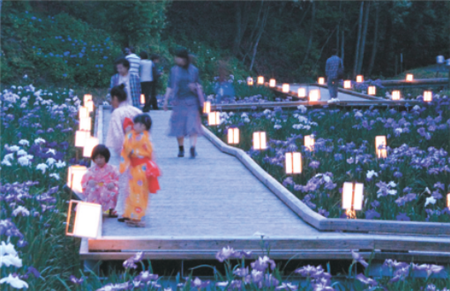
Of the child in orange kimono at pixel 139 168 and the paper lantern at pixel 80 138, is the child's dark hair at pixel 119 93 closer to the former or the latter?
the child in orange kimono at pixel 139 168

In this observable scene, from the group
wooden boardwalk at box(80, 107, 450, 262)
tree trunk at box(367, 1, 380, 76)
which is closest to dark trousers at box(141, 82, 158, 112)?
wooden boardwalk at box(80, 107, 450, 262)

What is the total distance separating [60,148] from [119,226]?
386cm

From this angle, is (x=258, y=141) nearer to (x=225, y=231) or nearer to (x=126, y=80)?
(x=126, y=80)

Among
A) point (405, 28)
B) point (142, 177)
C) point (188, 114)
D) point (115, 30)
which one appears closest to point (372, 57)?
point (405, 28)

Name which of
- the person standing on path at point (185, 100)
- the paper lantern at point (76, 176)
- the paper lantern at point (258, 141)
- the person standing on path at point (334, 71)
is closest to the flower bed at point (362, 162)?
the paper lantern at point (258, 141)

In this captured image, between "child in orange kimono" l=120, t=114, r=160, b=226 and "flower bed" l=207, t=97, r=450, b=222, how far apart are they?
1694mm

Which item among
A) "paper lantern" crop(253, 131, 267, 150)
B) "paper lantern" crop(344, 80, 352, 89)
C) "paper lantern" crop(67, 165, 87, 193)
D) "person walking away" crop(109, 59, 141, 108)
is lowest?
"paper lantern" crop(67, 165, 87, 193)

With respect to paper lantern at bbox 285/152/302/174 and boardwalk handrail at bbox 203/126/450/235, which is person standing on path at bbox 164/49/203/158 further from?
boardwalk handrail at bbox 203/126/450/235

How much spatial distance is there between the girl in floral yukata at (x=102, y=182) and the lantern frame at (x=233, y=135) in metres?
5.15

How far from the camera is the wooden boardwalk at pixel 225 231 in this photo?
18.2 feet

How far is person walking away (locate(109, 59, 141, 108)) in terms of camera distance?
10.2 meters

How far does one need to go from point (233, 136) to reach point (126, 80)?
2.10 metres

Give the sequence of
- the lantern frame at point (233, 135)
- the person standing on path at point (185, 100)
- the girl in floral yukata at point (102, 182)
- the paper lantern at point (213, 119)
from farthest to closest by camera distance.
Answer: the paper lantern at point (213, 119), the lantern frame at point (233, 135), the person standing on path at point (185, 100), the girl in floral yukata at point (102, 182)

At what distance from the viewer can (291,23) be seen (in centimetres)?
4081
